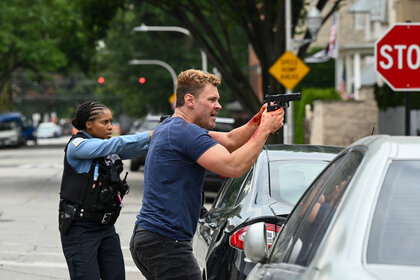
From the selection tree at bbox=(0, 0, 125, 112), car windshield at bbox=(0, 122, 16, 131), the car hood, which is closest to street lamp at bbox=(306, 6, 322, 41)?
the car hood

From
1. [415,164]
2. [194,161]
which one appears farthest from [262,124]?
[415,164]

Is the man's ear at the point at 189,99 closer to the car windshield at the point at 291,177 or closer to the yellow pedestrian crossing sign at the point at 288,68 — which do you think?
the car windshield at the point at 291,177

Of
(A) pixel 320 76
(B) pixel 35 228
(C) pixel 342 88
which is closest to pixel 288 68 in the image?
(B) pixel 35 228

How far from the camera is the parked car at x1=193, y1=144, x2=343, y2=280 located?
20.7ft

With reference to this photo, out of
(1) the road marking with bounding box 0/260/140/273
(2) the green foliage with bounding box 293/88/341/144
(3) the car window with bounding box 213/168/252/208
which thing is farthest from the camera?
(2) the green foliage with bounding box 293/88/341/144

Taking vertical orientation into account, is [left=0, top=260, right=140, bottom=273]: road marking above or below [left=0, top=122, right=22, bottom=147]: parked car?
above

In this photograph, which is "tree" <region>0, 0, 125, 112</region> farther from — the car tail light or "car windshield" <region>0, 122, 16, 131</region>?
the car tail light

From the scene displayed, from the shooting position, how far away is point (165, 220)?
4.82m

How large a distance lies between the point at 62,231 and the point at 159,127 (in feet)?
4.25

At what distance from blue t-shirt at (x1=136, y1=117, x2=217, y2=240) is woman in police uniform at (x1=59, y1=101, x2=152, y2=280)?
3.44ft

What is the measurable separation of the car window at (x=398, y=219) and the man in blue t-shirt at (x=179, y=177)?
4.93ft

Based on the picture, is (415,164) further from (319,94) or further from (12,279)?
(319,94)

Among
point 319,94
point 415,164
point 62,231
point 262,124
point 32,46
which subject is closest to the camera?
point 415,164

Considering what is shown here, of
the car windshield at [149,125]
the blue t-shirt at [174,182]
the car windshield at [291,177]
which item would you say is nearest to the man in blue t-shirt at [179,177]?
the blue t-shirt at [174,182]
